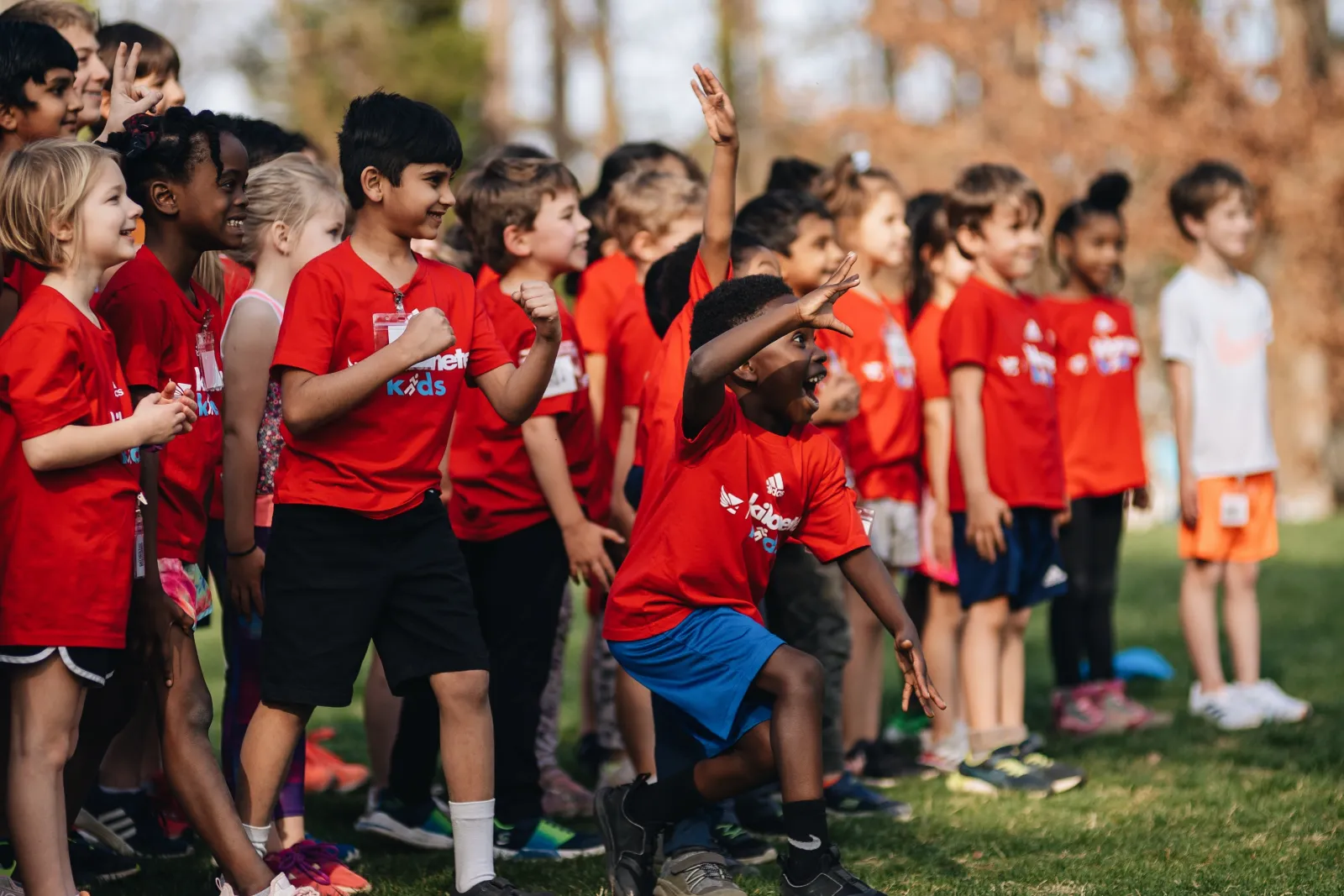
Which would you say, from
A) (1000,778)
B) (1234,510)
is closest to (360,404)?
(1000,778)

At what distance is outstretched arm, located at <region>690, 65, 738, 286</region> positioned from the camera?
438 cm

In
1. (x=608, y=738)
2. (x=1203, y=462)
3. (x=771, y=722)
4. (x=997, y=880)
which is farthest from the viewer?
(x=1203, y=462)

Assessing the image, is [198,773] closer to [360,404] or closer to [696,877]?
[360,404]

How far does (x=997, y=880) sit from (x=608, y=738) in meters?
2.10

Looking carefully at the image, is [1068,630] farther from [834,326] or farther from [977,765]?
[834,326]

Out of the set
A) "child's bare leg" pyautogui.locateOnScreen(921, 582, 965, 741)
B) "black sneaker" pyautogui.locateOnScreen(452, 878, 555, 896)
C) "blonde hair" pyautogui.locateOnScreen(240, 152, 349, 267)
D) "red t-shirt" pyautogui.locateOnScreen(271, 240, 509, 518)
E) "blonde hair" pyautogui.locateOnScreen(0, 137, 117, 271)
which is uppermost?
"blonde hair" pyautogui.locateOnScreen(240, 152, 349, 267)

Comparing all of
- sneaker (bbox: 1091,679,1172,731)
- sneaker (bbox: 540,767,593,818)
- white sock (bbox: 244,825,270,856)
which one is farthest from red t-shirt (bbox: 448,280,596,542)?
sneaker (bbox: 1091,679,1172,731)

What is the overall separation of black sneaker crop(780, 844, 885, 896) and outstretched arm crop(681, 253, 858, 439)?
1105mm

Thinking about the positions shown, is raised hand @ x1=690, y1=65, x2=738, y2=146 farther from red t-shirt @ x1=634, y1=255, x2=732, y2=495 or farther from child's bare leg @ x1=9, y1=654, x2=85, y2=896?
child's bare leg @ x1=9, y1=654, x2=85, y2=896

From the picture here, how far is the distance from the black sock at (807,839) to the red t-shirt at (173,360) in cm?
171

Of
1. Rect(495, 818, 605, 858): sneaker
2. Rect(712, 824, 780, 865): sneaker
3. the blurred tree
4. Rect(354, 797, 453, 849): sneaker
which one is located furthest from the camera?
the blurred tree

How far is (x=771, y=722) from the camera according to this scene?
3.90 metres

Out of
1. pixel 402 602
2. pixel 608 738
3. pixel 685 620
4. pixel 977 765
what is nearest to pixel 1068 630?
pixel 977 765

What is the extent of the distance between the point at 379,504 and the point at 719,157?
134 cm
